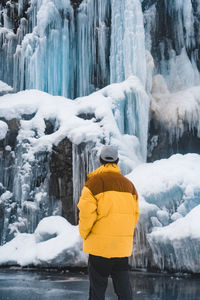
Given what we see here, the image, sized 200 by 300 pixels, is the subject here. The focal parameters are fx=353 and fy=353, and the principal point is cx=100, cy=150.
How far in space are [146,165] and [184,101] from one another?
3.62 meters

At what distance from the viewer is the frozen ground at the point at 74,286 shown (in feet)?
15.4

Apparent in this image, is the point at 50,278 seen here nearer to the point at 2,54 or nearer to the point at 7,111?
the point at 7,111

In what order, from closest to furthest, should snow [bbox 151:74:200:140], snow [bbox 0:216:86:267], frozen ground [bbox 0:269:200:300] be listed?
frozen ground [bbox 0:269:200:300]
snow [bbox 0:216:86:267]
snow [bbox 151:74:200:140]

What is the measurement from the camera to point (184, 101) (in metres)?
11.4

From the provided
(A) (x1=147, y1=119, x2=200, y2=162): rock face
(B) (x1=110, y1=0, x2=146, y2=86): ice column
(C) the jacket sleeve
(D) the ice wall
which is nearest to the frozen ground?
(C) the jacket sleeve

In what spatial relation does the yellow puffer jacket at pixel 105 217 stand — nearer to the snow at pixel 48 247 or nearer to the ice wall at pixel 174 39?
the snow at pixel 48 247

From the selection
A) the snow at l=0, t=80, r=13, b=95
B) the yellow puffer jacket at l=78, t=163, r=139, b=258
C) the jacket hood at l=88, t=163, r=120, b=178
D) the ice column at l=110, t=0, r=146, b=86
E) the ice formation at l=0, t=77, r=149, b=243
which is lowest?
the yellow puffer jacket at l=78, t=163, r=139, b=258

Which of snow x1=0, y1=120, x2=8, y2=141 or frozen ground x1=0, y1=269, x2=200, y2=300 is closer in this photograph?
frozen ground x1=0, y1=269, x2=200, y2=300

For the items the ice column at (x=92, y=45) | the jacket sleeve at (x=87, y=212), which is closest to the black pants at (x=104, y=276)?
the jacket sleeve at (x=87, y=212)

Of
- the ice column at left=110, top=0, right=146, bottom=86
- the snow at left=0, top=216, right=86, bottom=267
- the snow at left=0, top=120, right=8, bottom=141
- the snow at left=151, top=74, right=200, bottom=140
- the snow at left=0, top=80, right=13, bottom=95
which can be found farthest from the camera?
the snow at left=0, top=80, right=13, bottom=95

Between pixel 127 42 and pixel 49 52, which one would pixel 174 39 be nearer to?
pixel 127 42

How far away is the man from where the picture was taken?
2494 millimetres

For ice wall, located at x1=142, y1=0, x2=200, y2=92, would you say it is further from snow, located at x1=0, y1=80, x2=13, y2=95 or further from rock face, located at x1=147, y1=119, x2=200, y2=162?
snow, located at x1=0, y1=80, x2=13, y2=95

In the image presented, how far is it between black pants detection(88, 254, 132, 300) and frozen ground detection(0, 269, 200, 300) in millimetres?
2213
